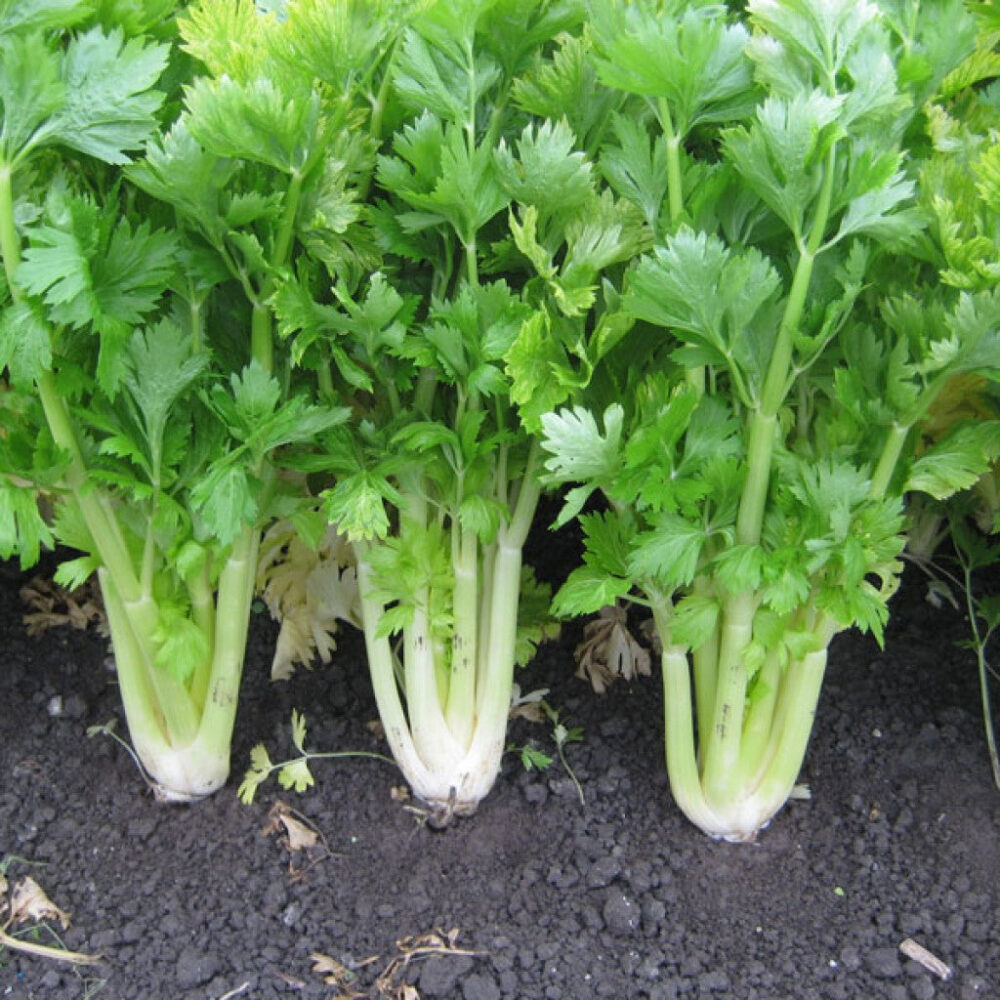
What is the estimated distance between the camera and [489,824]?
1.79 m

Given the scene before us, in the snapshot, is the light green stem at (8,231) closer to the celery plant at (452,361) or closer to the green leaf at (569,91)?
the celery plant at (452,361)

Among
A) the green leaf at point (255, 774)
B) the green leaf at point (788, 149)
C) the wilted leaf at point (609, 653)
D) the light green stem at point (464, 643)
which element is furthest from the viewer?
the wilted leaf at point (609, 653)

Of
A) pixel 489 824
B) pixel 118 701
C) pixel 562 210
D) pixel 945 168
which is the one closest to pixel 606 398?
pixel 562 210

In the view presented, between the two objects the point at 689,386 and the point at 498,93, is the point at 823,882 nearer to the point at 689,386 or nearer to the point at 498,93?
the point at 689,386

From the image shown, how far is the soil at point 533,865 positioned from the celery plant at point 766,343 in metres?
0.20

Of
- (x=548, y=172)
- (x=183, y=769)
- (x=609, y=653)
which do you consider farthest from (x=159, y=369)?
(x=609, y=653)

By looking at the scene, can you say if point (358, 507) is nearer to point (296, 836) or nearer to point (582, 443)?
point (582, 443)

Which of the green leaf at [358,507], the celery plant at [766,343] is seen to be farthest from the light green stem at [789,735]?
the green leaf at [358,507]

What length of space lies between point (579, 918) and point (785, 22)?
125 cm

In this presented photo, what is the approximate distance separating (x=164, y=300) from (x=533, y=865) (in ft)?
3.37

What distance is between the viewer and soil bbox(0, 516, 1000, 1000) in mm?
1565

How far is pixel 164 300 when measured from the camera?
1.64 m

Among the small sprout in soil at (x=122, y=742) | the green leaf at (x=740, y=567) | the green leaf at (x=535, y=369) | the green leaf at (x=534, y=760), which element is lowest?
the small sprout in soil at (x=122, y=742)

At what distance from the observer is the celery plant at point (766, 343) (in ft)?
4.29
